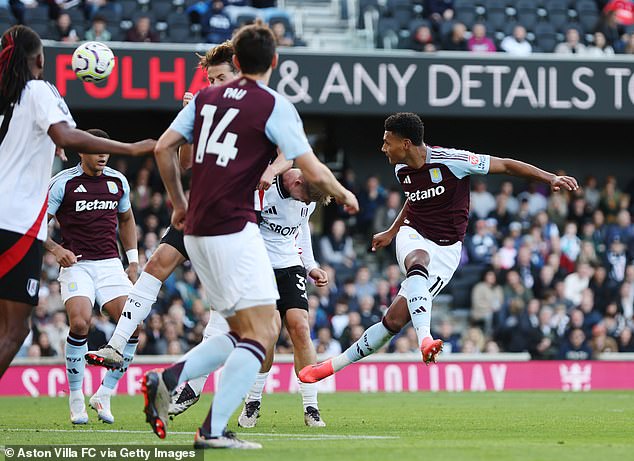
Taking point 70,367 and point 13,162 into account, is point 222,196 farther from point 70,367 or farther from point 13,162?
point 70,367

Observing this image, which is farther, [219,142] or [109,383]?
[109,383]

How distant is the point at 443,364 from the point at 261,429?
362 inches

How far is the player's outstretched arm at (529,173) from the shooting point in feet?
32.6

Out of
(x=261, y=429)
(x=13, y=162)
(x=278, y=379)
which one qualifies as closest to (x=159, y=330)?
(x=278, y=379)

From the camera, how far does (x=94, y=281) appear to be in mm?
10766

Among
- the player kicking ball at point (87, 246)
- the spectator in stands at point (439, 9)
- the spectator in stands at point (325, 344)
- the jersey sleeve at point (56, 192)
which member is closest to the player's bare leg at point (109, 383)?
the player kicking ball at point (87, 246)

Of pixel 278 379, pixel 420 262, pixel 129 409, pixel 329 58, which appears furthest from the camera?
pixel 329 58

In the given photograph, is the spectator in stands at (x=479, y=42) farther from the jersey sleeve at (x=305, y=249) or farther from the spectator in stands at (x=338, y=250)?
the jersey sleeve at (x=305, y=249)

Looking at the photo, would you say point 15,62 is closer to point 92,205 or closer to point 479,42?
point 92,205

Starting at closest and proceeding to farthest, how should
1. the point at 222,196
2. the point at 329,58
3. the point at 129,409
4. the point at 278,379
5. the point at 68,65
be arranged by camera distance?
the point at 222,196 < the point at 129,409 < the point at 278,379 < the point at 68,65 < the point at 329,58

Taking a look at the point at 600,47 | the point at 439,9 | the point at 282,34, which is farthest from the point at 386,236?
the point at 600,47

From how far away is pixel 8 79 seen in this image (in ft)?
24.1

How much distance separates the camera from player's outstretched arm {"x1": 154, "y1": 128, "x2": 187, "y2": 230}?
7082 millimetres

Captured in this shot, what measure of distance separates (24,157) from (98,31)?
43.3 feet
